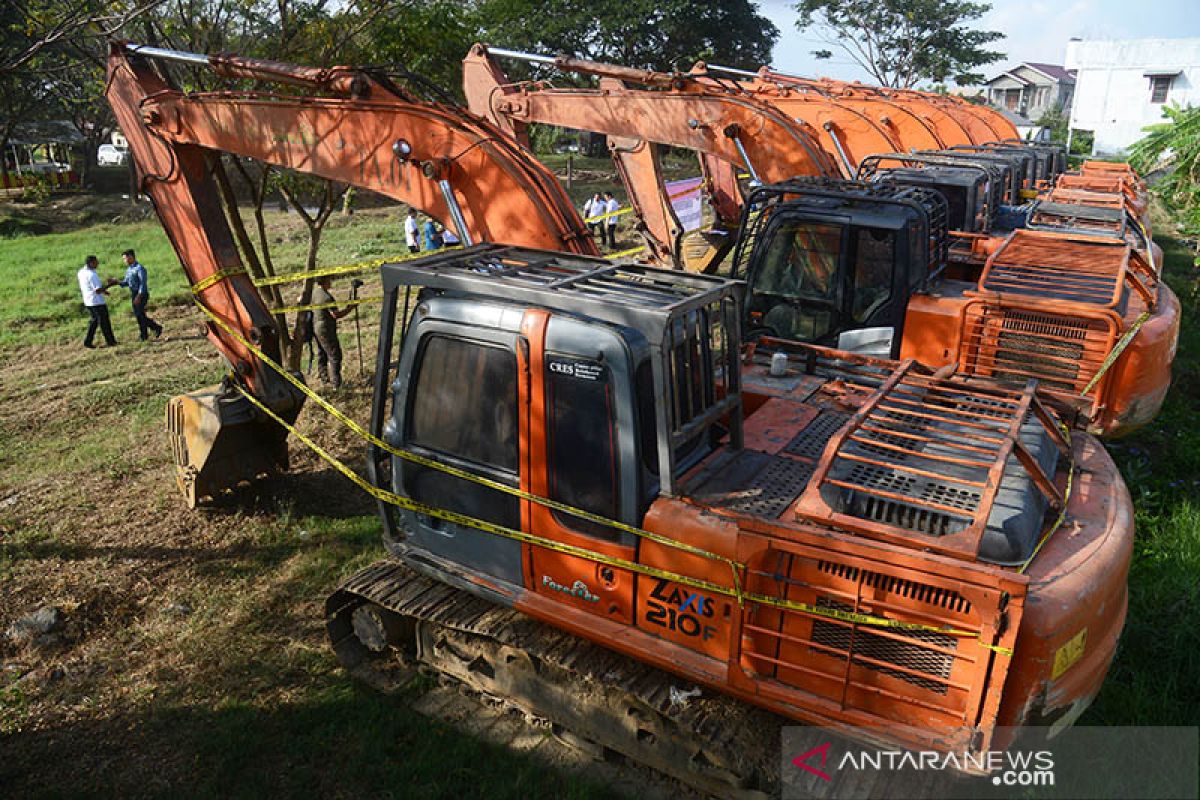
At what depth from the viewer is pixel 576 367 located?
414 centimetres

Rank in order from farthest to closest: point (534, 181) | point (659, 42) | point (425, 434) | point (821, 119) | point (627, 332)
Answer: point (659, 42), point (821, 119), point (534, 181), point (425, 434), point (627, 332)

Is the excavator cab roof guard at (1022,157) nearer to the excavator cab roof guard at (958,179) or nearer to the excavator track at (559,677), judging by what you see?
the excavator cab roof guard at (958,179)

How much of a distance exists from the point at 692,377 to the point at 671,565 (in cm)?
100

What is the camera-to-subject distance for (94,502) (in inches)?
309

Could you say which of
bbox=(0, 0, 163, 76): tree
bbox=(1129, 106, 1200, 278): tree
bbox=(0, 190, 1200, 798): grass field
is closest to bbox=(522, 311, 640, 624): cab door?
bbox=(0, 190, 1200, 798): grass field

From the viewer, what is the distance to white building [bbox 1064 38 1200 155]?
3994 centimetres

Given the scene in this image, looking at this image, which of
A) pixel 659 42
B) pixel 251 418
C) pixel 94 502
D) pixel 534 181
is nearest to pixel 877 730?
pixel 534 181

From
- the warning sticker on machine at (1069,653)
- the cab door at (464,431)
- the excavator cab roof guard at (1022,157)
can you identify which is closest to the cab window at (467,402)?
the cab door at (464,431)

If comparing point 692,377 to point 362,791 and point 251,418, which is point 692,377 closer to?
point 362,791

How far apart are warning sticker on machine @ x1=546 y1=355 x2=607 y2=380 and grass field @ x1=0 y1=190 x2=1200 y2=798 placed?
229cm

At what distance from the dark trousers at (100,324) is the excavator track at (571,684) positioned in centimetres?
1016

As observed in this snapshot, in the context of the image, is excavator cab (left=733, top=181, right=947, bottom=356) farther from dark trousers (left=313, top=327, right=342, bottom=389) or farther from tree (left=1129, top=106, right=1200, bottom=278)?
tree (left=1129, top=106, right=1200, bottom=278)

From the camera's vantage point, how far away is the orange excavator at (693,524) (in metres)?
3.55

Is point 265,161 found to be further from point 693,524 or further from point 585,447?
point 693,524
